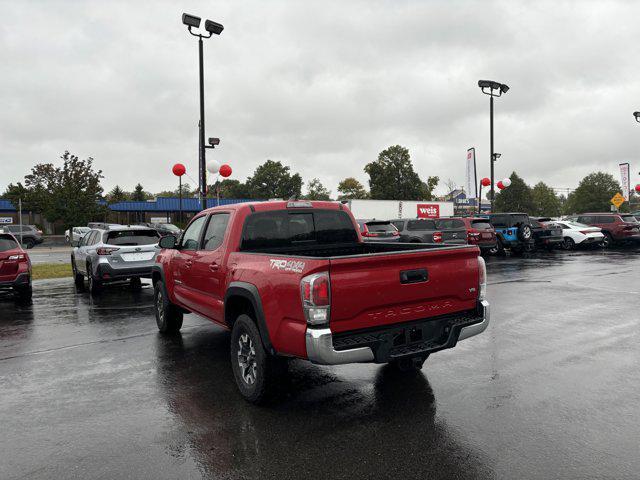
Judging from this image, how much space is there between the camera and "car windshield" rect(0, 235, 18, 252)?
10270 millimetres

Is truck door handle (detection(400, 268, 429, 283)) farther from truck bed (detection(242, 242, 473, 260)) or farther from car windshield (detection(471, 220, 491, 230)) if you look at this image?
car windshield (detection(471, 220, 491, 230))

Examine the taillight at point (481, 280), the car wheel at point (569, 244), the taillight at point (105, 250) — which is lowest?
the car wheel at point (569, 244)

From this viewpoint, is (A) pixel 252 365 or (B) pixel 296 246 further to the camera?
(B) pixel 296 246

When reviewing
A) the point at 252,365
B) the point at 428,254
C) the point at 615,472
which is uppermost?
the point at 428,254

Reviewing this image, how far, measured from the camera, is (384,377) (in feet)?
16.6

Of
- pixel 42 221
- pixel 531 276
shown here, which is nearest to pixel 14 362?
pixel 531 276

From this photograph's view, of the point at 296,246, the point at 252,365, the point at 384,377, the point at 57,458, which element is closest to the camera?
the point at 57,458

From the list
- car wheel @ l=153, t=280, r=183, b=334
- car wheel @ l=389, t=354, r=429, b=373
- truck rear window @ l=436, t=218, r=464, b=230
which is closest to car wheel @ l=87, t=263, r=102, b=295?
car wheel @ l=153, t=280, r=183, b=334

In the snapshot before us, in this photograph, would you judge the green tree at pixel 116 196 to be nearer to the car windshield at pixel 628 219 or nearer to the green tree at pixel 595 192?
the car windshield at pixel 628 219

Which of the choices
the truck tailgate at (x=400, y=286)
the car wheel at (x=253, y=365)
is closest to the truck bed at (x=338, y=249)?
the truck tailgate at (x=400, y=286)

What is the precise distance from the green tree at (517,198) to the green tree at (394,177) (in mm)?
16638

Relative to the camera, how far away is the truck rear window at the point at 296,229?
5.23 meters

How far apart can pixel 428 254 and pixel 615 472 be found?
1955mm

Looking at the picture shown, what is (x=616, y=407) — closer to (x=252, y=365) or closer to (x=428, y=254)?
(x=428, y=254)
